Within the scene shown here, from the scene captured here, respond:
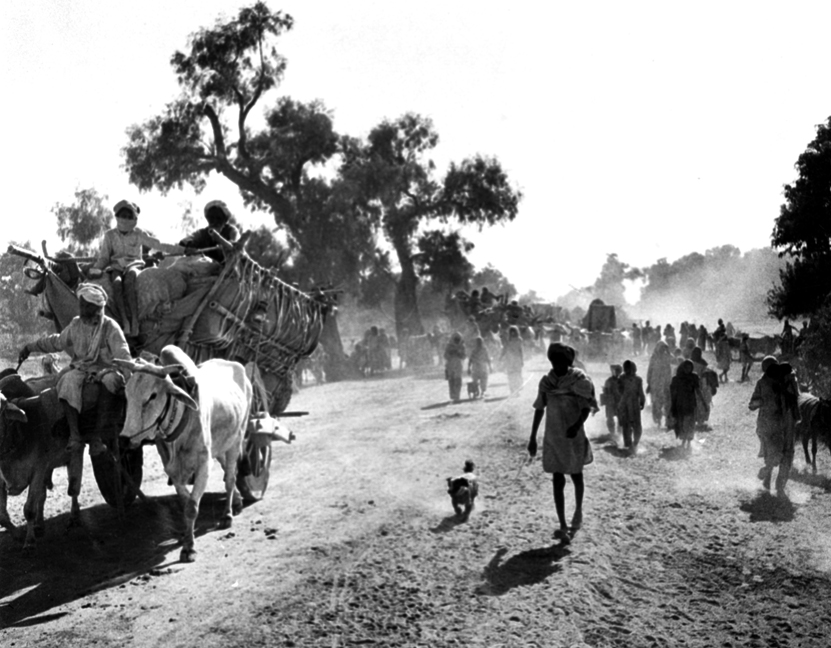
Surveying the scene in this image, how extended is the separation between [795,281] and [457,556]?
15770 mm

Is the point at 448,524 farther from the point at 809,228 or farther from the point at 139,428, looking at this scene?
the point at 809,228

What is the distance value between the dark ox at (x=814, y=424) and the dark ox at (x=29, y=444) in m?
9.28

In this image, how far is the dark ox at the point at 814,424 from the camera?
Result: 11328 mm

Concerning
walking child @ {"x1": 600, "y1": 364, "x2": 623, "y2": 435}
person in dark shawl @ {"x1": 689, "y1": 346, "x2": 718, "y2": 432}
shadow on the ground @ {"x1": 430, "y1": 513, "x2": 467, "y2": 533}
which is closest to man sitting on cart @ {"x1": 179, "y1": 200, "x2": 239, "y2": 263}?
shadow on the ground @ {"x1": 430, "y1": 513, "x2": 467, "y2": 533}

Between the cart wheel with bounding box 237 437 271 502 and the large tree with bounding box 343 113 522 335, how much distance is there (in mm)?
34889

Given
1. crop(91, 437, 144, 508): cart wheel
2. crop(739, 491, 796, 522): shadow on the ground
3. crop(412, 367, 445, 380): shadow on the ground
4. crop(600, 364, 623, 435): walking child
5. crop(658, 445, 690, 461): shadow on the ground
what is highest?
crop(412, 367, 445, 380): shadow on the ground

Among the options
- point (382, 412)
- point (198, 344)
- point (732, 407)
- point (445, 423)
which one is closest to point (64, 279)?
point (198, 344)

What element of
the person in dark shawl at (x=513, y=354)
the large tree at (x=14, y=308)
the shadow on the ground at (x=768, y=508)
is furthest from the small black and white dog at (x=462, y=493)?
the person in dark shawl at (x=513, y=354)

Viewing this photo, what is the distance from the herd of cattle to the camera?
24.9 feet

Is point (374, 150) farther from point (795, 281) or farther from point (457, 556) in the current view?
point (457, 556)

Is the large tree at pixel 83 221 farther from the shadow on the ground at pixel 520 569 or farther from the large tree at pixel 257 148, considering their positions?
the shadow on the ground at pixel 520 569

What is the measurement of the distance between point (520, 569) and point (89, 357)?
4382mm

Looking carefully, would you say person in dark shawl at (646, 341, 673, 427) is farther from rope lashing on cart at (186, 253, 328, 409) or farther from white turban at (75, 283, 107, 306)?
white turban at (75, 283, 107, 306)

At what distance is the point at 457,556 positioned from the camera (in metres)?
7.79
